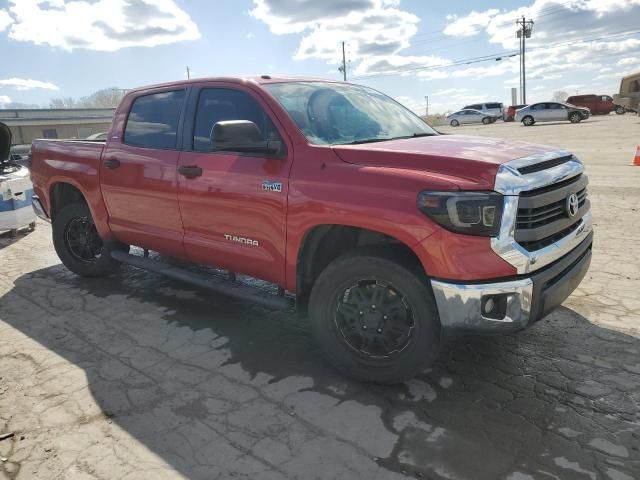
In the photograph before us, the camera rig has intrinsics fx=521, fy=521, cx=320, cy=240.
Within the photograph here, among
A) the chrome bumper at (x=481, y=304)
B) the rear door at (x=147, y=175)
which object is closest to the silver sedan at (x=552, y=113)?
the rear door at (x=147, y=175)

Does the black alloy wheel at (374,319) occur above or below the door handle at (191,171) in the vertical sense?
below

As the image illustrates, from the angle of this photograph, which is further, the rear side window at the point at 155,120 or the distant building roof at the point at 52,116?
the distant building roof at the point at 52,116

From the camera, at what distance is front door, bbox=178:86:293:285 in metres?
3.52

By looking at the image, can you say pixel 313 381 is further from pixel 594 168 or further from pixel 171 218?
pixel 594 168

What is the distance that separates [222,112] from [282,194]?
3.38 feet

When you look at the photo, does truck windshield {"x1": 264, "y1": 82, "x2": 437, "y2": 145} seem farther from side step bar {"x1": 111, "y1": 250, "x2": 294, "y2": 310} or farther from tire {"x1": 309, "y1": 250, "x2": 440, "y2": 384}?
side step bar {"x1": 111, "y1": 250, "x2": 294, "y2": 310}

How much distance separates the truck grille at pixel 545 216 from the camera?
112 inches

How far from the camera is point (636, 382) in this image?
3199 mm

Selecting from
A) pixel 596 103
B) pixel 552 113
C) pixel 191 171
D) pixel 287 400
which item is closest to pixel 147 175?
pixel 191 171

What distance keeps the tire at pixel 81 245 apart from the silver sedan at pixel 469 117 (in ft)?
142

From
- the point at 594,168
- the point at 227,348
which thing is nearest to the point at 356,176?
the point at 227,348

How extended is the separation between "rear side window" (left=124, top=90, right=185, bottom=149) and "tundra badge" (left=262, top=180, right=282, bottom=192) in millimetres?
1181

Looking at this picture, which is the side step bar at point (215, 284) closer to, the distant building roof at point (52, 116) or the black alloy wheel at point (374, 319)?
the black alloy wheel at point (374, 319)

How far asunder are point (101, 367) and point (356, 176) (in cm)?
226
